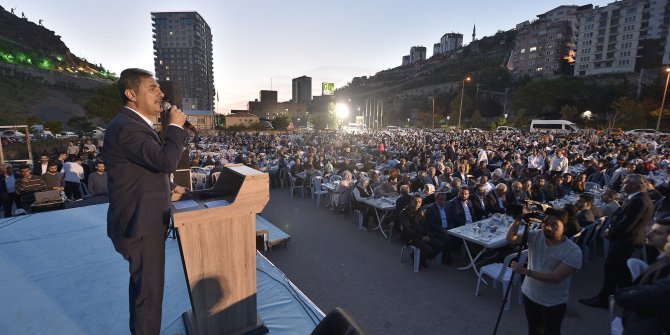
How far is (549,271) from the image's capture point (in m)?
2.83

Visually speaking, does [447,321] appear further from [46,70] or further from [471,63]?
[471,63]

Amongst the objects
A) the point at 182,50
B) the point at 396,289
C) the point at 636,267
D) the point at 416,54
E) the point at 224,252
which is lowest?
the point at 396,289

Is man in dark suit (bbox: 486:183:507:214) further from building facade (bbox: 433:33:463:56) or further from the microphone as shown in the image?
building facade (bbox: 433:33:463:56)

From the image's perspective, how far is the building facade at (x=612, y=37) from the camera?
6094cm

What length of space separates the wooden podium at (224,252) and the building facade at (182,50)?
111985 mm

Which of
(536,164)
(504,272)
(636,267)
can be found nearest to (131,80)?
(636,267)

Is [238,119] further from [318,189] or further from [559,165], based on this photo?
[559,165]

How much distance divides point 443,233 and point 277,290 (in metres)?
3.83

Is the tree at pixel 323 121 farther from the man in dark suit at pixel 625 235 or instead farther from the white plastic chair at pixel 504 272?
the man in dark suit at pixel 625 235

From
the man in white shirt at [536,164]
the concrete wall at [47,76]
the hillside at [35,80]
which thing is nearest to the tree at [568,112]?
the man in white shirt at [536,164]

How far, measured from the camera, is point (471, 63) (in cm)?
9950

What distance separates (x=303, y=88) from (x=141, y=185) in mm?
194505

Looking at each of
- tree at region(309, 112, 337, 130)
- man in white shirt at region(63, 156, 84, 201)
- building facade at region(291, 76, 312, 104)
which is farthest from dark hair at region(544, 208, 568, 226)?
building facade at region(291, 76, 312, 104)

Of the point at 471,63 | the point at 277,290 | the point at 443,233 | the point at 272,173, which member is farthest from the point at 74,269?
the point at 471,63
